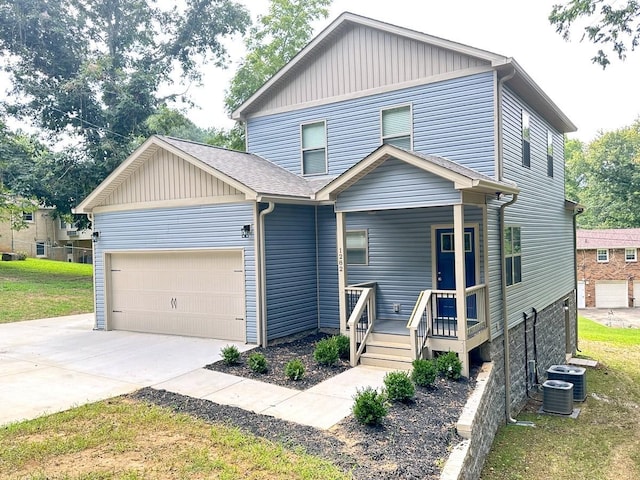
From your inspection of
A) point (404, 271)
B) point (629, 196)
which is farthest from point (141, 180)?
point (629, 196)

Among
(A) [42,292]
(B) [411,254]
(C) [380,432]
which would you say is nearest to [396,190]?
(B) [411,254]

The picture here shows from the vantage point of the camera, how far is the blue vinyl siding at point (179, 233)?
33.9 feet

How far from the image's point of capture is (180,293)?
38.1ft

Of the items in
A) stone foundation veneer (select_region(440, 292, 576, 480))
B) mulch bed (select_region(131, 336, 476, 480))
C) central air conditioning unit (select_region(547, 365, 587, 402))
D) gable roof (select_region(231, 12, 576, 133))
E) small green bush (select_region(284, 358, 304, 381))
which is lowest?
central air conditioning unit (select_region(547, 365, 587, 402))

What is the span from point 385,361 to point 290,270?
131 inches

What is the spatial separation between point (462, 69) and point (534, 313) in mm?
6627

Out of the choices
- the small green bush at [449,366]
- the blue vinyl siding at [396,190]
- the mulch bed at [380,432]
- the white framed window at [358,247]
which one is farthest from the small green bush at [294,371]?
the white framed window at [358,247]

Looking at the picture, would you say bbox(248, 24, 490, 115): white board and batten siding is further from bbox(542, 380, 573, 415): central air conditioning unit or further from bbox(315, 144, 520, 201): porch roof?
bbox(542, 380, 573, 415): central air conditioning unit

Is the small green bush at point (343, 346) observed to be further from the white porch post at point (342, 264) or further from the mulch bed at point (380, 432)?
the mulch bed at point (380, 432)

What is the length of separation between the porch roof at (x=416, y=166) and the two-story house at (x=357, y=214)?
0.04 meters

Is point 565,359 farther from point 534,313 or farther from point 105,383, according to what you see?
point 105,383

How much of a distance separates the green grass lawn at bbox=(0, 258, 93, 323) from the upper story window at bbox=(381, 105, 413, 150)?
40.5 feet

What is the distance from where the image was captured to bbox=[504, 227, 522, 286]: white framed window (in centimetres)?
1066

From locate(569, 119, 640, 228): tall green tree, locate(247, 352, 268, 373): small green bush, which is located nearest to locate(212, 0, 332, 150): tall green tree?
locate(247, 352, 268, 373): small green bush
